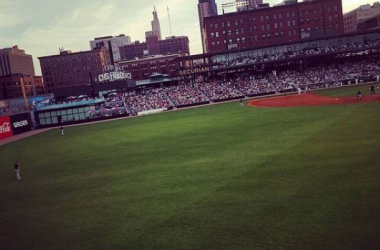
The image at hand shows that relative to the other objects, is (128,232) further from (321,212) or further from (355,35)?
(355,35)

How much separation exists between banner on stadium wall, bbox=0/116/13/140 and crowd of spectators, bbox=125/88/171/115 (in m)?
23.2

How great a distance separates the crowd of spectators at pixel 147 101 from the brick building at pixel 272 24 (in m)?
41.2

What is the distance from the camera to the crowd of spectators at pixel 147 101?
7100 cm

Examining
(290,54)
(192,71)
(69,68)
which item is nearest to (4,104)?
(192,71)

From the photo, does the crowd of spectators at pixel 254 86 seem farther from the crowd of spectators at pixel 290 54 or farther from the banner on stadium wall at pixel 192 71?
the banner on stadium wall at pixel 192 71

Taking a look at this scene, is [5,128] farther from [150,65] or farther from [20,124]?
[150,65]

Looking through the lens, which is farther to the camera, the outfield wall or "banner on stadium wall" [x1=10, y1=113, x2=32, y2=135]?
"banner on stadium wall" [x1=10, y1=113, x2=32, y2=135]

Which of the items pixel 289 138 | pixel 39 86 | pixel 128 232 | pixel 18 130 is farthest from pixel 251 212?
pixel 39 86

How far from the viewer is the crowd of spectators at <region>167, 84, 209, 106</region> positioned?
2867 inches

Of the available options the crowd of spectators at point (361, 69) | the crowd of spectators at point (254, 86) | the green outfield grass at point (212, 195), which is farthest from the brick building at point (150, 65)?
the green outfield grass at point (212, 195)

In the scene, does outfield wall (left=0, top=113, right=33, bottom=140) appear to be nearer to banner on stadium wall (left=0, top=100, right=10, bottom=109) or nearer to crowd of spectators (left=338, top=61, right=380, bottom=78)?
banner on stadium wall (left=0, top=100, right=10, bottom=109)

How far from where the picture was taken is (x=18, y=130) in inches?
2299

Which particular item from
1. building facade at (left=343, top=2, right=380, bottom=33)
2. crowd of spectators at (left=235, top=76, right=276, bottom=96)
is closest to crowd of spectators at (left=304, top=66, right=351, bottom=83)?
crowd of spectators at (left=235, top=76, right=276, bottom=96)

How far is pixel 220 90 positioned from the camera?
253 ft
